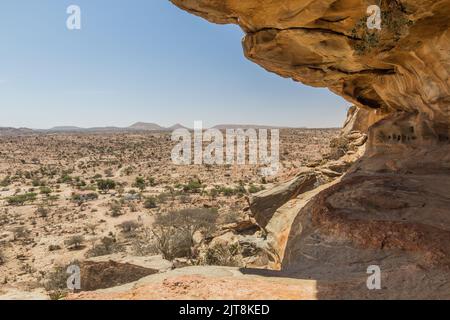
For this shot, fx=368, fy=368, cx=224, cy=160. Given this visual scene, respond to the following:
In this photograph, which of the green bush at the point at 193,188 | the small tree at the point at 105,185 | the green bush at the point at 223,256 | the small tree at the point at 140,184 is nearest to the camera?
the green bush at the point at 223,256

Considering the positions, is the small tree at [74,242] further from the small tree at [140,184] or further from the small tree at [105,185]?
the small tree at [105,185]

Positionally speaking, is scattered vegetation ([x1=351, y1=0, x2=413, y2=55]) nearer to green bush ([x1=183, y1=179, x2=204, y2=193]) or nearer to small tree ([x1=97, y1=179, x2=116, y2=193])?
green bush ([x1=183, y1=179, x2=204, y2=193])

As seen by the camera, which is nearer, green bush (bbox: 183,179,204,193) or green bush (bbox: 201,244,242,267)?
green bush (bbox: 201,244,242,267)

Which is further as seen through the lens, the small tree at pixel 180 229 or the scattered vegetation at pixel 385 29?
the small tree at pixel 180 229

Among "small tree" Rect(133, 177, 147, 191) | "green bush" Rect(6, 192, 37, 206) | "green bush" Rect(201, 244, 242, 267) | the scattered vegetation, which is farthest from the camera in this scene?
"small tree" Rect(133, 177, 147, 191)

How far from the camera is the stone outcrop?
5.49m

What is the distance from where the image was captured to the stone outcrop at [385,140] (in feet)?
18.0

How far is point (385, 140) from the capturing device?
37.1 ft

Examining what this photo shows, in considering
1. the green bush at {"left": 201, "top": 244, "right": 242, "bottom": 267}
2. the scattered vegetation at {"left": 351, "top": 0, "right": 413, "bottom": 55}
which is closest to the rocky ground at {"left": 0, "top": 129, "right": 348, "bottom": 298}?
the green bush at {"left": 201, "top": 244, "right": 242, "bottom": 267}

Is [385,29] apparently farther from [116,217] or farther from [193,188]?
[193,188]

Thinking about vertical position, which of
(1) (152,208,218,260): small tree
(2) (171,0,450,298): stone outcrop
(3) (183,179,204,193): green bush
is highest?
(2) (171,0,450,298): stone outcrop

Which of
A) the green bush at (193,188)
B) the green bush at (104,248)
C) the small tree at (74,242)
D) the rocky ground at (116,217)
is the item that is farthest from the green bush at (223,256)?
the green bush at (193,188)

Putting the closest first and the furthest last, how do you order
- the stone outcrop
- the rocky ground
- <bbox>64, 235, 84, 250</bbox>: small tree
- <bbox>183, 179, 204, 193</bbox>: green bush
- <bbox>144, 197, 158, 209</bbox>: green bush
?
the stone outcrop, the rocky ground, <bbox>64, 235, 84, 250</bbox>: small tree, <bbox>144, 197, 158, 209</bbox>: green bush, <bbox>183, 179, 204, 193</bbox>: green bush

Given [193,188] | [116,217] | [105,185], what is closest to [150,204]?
[116,217]
